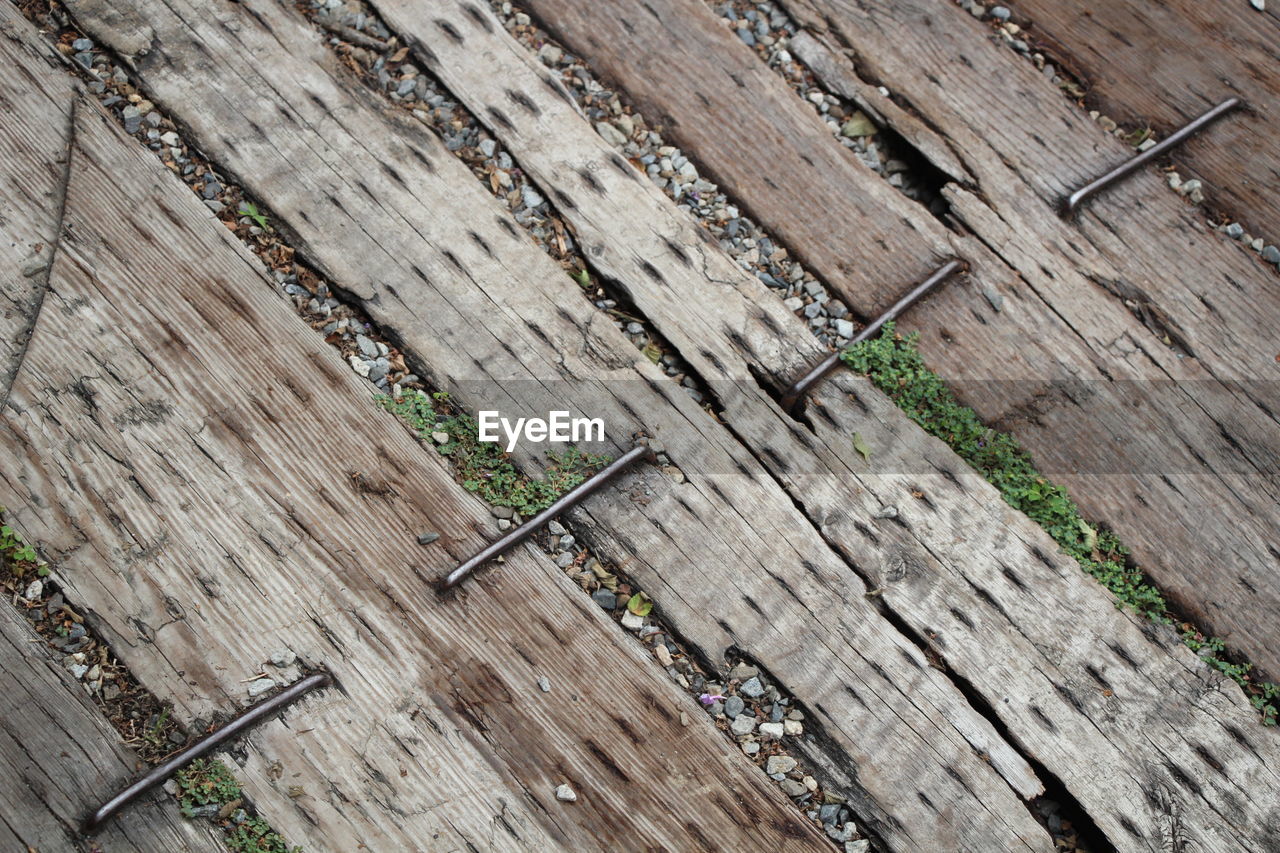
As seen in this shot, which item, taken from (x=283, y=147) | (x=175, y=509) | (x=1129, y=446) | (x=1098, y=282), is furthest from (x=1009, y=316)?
(x=175, y=509)

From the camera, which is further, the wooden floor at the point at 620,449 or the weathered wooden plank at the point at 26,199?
the weathered wooden plank at the point at 26,199

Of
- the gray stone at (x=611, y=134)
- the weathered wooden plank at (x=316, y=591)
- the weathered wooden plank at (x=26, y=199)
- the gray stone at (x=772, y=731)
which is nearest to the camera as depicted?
the weathered wooden plank at (x=316, y=591)

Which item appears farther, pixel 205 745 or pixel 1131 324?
pixel 1131 324

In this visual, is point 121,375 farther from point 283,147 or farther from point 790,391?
point 790,391

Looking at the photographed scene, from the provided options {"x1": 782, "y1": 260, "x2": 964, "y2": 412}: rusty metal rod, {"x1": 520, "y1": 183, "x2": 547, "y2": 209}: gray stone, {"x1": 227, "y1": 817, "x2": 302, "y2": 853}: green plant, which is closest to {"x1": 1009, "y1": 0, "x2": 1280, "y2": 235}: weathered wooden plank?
Result: {"x1": 782, "y1": 260, "x2": 964, "y2": 412}: rusty metal rod

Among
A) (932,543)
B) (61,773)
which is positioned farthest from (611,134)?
(61,773)

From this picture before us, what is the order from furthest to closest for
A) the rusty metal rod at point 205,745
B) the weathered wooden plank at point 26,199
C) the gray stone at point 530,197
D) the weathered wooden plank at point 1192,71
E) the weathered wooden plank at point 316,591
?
the weathered wooden plank at point 1192,71 → the gray stone at point 530,197 → the weathered wooden plank at point 26,199 → the weathered wooden plank at point 316,591 → the rusty metal rod at point 205,745

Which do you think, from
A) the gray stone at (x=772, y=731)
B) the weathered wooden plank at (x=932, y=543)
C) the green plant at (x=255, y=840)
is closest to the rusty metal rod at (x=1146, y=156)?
the weathered wooden plank at (x=932, y=543)

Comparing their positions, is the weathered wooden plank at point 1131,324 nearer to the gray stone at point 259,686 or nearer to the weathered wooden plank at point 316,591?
the weathered wooden plank at point 316,591

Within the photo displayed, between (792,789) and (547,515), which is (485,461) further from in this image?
(792,789)
